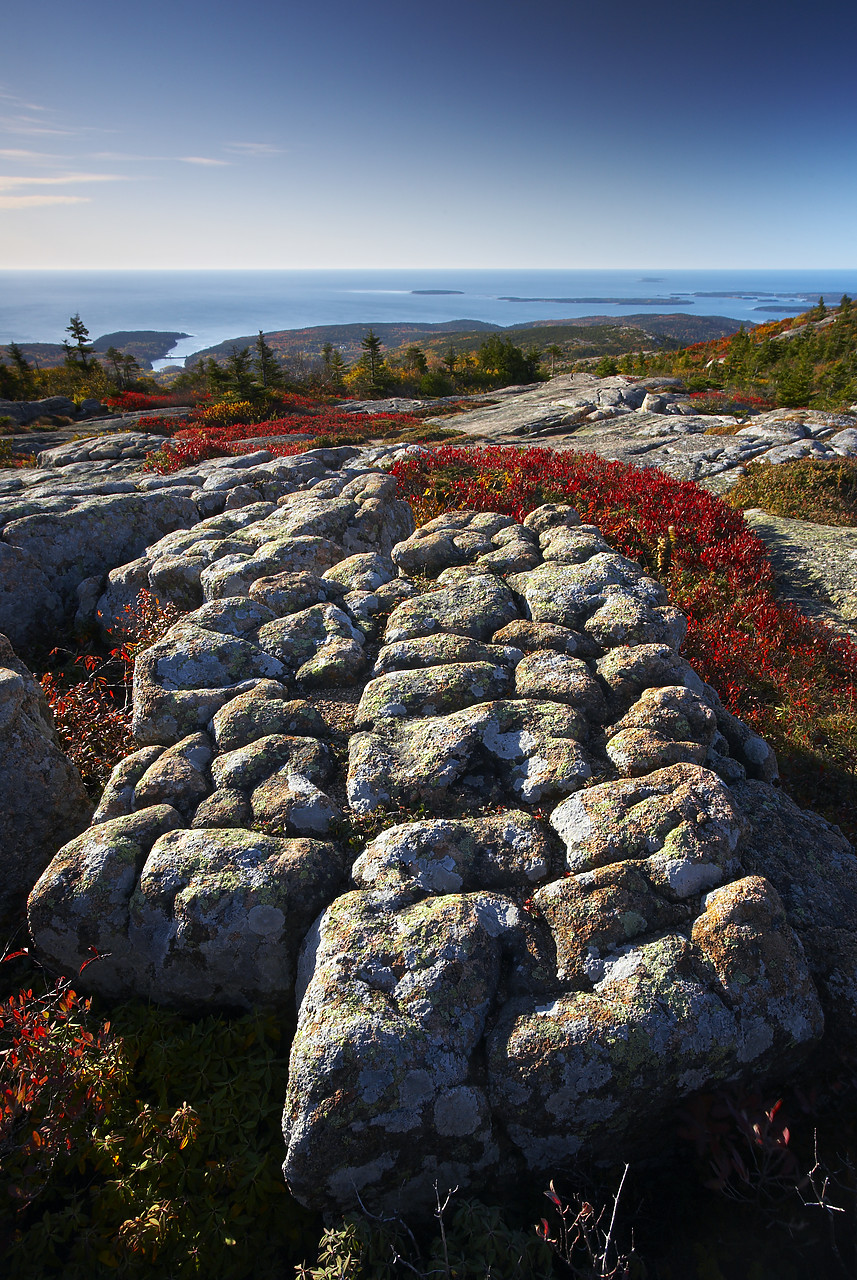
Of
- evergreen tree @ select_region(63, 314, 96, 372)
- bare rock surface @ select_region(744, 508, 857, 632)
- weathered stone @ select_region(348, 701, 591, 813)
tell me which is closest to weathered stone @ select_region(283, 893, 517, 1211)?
weathered stone @ select_region(348, 701, 591, 813)

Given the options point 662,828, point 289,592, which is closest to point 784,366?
point 289,592

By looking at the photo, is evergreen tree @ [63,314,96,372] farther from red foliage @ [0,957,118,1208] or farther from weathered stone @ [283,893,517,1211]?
weathered stone @ [283,893,517,1211]

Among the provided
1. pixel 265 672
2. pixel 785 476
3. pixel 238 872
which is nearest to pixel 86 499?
pixel 265 672

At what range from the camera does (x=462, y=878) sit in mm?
4668

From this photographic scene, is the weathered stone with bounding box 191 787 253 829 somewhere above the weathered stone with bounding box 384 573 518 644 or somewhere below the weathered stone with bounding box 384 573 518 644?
below

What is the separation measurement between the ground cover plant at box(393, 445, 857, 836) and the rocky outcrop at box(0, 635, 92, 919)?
850 cm

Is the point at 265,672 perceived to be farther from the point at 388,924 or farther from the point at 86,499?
the point at 86,499

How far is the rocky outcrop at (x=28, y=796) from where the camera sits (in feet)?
18.2

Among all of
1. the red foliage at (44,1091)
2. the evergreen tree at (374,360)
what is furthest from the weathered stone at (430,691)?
the evergreen tree at (374,360)

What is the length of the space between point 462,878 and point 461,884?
A: 0.05m

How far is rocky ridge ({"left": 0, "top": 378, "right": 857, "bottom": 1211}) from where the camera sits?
3727mm

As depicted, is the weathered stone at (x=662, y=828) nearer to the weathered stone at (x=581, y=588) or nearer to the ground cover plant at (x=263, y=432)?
the weathered stone at (x=581, y=588)

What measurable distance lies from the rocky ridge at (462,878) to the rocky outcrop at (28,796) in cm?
67

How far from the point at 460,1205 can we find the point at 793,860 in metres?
3.95
